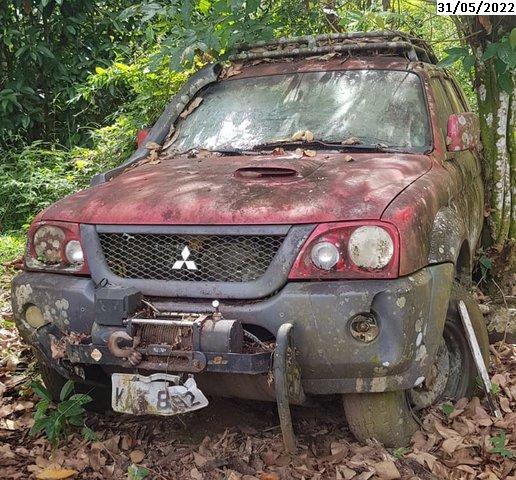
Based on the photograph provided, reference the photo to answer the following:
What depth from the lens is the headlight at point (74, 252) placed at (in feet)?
10.4

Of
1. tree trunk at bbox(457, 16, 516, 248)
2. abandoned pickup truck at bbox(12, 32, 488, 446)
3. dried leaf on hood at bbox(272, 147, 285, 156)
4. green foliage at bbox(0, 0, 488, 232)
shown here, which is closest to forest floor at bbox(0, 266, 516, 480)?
abandoned pickup truck at bbox(12, 32, 488, 446)

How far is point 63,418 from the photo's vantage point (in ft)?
10.9

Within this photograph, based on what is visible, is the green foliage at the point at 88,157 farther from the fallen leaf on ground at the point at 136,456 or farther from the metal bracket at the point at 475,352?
the fallen leaf on ground at the point at 136,456

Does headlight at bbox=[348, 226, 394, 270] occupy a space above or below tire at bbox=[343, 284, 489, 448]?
above

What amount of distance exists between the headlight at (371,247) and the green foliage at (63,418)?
149 centimetres

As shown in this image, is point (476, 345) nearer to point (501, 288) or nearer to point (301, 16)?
point (501, 288)

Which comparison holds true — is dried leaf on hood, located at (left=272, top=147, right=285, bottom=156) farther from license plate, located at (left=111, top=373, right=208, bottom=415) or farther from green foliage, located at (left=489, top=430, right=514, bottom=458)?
green foliage, located at (left=489, top=430, right=514, bottom=458)

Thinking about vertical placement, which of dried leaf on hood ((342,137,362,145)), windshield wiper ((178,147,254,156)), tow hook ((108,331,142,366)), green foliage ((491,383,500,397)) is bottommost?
green foliage ((491,383,500,397))

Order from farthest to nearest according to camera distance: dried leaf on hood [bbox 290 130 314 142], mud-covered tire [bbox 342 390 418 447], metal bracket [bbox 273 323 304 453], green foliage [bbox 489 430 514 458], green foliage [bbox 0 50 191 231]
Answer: green foliage [bbox 0 50 191 231], dried leaf on hood [bbox 290 130 314 142], green foliage [bbox 489 430 514 458], mud-covered tire [bbox 342 390 418 447], metal bracket [bbox 273 323 304 453]

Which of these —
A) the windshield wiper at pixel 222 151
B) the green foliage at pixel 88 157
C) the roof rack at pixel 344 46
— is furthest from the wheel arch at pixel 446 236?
the green foliage at pixel 88 157

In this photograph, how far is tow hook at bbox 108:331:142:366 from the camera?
2.77 meters

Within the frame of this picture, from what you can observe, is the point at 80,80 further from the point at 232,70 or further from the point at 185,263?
the point at 185,263

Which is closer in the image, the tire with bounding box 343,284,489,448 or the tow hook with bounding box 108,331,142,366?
the tow hook with bounding box 108,331,142,366

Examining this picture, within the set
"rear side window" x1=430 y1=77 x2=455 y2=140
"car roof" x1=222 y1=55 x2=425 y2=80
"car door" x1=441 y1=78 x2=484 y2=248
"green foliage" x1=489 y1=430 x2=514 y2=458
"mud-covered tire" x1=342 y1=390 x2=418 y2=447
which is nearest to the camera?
"mud-covered tire" x1=342 y1=390 x2=418 y2=447
